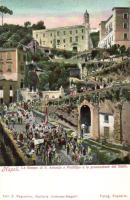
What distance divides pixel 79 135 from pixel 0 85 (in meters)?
0.50

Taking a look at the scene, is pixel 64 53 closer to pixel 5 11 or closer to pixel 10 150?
pixel 5 11

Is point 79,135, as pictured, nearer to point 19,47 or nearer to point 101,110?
point 101,110

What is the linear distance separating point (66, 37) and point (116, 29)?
28 centimetres

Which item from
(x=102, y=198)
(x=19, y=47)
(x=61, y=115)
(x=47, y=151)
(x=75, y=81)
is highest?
(x=19, y=47)

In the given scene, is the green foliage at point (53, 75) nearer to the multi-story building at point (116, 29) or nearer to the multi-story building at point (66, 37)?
the multi-story building at point (66, 37)

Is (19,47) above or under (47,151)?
above

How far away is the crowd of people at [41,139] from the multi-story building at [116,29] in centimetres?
52

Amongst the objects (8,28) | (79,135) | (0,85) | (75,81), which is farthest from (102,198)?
(8,28)

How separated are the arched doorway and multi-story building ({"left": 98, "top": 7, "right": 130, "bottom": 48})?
1.14 ft

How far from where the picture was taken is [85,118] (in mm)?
2680

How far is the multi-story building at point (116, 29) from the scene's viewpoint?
8.51ft

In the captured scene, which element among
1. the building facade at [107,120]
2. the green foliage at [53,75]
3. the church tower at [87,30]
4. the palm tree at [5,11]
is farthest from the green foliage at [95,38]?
the palm tree at [5,11]

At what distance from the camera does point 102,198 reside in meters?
2.46

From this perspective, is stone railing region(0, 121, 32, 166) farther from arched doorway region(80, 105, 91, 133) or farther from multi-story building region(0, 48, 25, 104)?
arched doorway region(80, 105, 91, 133)
